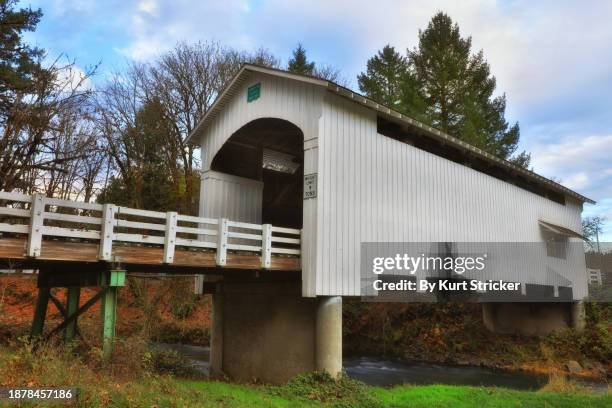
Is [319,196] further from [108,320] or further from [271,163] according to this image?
[271,163]

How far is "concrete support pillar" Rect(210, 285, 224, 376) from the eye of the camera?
16.0 meters

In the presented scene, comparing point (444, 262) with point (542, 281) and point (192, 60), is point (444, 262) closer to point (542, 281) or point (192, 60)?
point (542, 281)

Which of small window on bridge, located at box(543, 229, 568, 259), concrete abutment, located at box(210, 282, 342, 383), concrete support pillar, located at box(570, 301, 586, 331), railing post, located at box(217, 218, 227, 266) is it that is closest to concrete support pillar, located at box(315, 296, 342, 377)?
concrete abutment, located at box(210, 282, 342, 383)

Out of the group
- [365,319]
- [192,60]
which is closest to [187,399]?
[365,319]

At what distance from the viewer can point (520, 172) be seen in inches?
770

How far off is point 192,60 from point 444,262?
22738mm

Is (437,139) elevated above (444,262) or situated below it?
above

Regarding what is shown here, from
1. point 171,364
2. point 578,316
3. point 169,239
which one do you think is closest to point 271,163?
point 171,364

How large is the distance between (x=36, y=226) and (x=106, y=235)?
1196 millimetres

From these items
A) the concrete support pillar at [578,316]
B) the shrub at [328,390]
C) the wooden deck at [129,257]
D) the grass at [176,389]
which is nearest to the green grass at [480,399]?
the grass at [176,389]

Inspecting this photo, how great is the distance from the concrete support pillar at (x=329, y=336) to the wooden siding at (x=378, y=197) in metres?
0.39

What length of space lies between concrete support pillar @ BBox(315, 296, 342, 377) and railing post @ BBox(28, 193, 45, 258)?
6.65 meters

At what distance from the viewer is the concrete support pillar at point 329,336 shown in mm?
11898

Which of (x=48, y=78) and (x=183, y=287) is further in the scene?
(x=183, y=287)
